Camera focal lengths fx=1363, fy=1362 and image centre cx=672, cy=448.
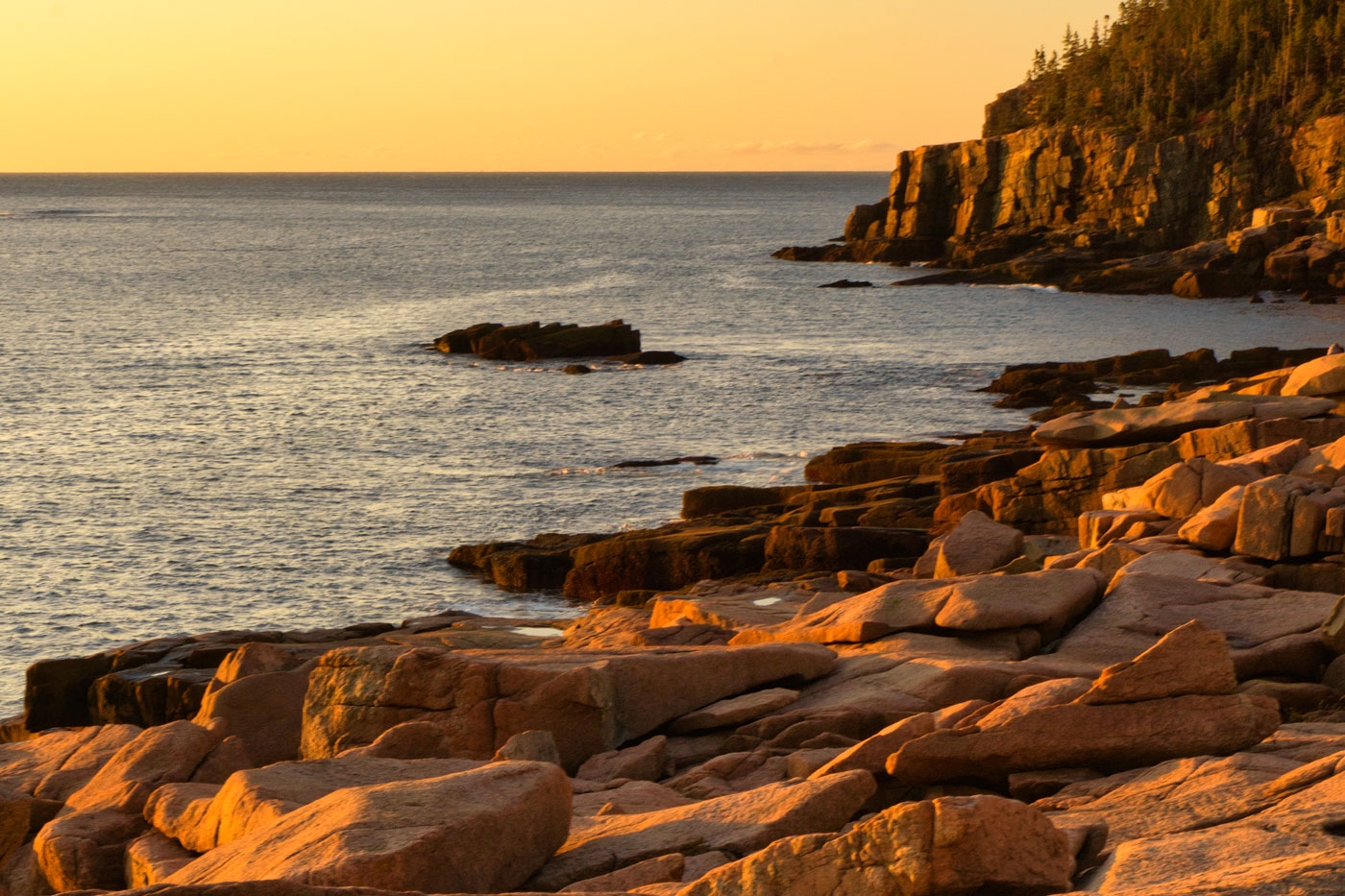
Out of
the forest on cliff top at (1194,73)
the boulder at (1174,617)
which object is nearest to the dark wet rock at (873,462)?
the boulder at (1174,617)

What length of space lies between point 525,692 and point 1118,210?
97250 millimetres

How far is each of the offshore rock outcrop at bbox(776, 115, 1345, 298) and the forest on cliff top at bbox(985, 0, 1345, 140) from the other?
431 cm

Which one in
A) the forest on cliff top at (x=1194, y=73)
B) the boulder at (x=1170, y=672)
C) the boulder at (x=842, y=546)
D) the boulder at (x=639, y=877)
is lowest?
the boulder at (x=842, y=546)

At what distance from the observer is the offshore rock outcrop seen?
8338cm

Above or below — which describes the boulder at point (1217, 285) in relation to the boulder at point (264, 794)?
above

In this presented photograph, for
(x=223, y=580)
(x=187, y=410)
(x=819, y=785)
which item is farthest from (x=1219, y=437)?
(x=187, y=410)

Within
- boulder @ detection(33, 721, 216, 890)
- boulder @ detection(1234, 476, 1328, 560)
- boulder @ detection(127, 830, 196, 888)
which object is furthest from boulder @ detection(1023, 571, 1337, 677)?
boulder @ detection(33, 721, 216, 890)

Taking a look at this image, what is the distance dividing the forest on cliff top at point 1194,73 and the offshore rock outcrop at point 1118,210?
4.31 m

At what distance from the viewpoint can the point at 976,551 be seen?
61.8ft

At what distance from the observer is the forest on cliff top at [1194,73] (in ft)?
342

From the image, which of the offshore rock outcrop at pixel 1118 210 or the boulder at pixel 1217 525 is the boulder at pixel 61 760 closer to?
the boulder at pixel 1217 525

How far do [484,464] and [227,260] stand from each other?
103 metres

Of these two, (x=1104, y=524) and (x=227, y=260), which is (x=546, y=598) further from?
(x=227, y=260)

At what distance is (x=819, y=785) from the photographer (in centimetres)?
841
